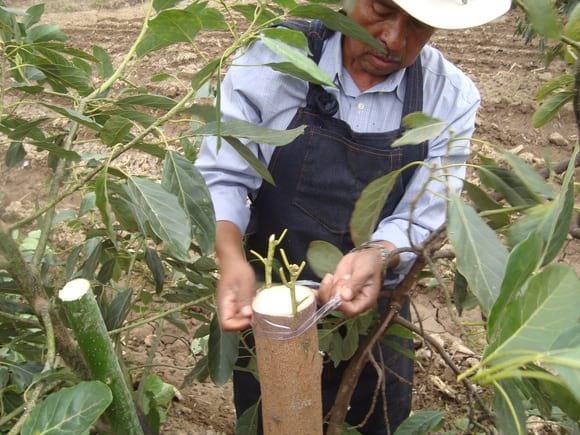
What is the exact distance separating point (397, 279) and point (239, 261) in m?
0.48

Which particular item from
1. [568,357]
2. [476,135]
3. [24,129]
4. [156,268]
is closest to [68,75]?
[24,129]

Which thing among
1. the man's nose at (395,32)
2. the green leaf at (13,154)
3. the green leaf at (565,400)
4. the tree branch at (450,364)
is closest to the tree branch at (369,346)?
the tree branch at (450,364)

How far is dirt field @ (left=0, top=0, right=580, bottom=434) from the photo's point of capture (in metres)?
2.18

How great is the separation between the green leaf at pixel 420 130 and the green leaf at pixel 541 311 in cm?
21

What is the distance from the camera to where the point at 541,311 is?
55 cm

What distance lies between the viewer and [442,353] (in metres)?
0.94

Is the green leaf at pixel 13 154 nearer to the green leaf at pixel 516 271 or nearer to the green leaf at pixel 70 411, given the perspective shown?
the green leaf at pixel 70 411

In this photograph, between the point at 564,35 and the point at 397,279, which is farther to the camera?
the point at 397,279

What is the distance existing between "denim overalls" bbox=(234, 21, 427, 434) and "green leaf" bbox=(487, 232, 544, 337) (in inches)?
31.4

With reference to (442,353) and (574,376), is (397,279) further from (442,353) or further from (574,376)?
(574,376)

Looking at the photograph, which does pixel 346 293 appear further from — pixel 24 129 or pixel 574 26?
pixel 24 129

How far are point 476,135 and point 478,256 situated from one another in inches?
135

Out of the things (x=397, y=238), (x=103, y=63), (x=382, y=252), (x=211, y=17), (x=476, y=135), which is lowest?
(x=476, y=135)

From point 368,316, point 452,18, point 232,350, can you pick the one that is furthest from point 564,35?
point 232,350
